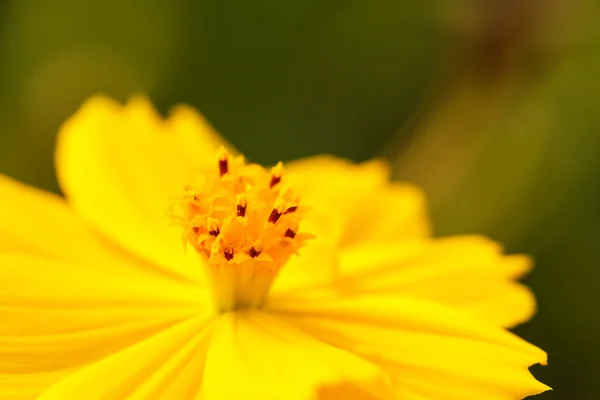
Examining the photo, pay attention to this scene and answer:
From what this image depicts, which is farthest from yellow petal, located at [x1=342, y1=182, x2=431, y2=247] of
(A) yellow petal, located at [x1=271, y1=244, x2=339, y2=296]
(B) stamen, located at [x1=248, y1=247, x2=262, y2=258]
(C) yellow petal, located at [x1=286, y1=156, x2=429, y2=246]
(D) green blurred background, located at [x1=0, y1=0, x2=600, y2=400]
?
(D) green blurred background, located at [x1=0, y1=0, x2=600, y2=400]

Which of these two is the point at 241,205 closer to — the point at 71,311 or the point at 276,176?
the point at 276,176

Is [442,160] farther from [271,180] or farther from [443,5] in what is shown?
[271,180]

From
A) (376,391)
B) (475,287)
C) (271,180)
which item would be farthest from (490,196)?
(376,391)

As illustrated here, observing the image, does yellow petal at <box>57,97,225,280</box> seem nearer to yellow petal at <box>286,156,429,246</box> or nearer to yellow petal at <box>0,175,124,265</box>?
yellow petal at <box>0,175,124,265</box>

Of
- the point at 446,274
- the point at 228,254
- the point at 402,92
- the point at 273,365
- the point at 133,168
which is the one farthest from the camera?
the point at 402,92

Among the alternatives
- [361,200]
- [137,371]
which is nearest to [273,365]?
[137,371]

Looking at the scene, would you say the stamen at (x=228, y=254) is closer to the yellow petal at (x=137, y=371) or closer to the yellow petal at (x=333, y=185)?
the yellow petal at (x=137, y=371)
